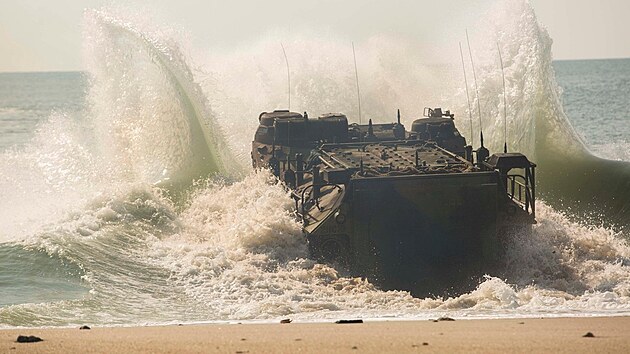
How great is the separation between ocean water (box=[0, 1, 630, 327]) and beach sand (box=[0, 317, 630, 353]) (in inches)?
94.1

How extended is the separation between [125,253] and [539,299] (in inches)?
333

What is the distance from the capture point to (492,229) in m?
25.4

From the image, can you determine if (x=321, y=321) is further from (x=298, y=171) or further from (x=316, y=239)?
(x=298, y=171)

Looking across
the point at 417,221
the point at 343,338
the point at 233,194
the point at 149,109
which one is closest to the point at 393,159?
the point at 417,221

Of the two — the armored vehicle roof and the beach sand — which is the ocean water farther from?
the beach sand

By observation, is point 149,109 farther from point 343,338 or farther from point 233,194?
point 343,338

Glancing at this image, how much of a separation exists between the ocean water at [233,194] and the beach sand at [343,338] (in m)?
2.39

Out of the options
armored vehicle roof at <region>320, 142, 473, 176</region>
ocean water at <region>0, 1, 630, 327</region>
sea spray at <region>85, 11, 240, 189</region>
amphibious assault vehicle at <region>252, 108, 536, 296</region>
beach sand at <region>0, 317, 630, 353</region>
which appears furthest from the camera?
sea spray at <region>85, 11, 240, 189</region>

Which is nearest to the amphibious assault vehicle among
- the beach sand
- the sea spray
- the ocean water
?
the ocean water

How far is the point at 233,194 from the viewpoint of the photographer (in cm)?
3284

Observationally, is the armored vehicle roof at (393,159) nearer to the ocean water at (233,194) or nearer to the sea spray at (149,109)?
the ocean water at (233,194)

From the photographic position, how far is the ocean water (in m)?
23.7

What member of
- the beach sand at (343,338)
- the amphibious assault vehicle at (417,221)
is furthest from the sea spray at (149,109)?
the beach sand at (343,338)

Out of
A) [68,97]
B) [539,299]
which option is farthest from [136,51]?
[68,97]
